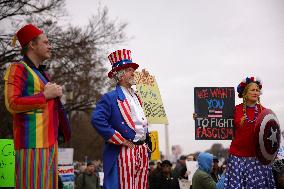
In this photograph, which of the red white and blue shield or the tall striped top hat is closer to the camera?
the tall striped top hat

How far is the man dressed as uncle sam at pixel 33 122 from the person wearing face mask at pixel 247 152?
2.87 metres

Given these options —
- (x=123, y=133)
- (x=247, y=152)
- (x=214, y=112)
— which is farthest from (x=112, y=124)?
(x=214, y=112)

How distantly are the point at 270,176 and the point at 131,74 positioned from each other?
232cm

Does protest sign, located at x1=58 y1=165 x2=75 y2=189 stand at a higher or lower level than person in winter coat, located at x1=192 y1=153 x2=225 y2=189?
lower

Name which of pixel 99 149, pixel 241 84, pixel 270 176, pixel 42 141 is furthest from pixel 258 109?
pixel 99 149

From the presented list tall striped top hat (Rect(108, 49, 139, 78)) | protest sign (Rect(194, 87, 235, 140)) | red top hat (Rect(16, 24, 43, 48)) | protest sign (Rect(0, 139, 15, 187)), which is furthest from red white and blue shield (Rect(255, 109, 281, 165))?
protest sign (Rect(0, 139, 15, 187))

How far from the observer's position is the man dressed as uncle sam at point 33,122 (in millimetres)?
4348

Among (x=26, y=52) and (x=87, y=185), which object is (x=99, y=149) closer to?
(x=87, y=185)

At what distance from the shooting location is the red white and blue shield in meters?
6.38

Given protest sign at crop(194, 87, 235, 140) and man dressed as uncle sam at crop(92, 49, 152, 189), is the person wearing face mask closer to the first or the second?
protest sign at crop(194, 87, 235, 140)

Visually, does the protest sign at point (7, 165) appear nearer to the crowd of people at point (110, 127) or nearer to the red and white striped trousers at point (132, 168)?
the crowd of people at point (110, 127)

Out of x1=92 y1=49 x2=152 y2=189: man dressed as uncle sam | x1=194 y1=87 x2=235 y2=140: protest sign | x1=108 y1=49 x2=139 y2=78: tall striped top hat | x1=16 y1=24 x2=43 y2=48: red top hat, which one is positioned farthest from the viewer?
x1=194 y1=87 x2=235 y2=140: protest sign

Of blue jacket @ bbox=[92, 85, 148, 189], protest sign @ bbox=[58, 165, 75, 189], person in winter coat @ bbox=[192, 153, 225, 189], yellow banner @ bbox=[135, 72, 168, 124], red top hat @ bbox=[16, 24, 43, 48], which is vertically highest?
red top hat @ bbox=[16, 24, 43, 48]

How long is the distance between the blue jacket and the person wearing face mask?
1.80 m
